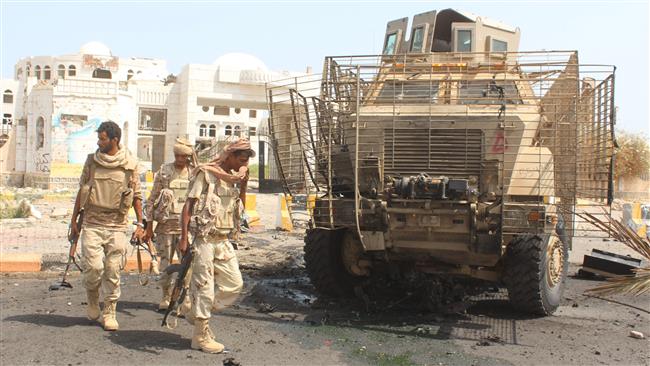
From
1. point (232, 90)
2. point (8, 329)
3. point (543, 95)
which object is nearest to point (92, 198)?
point (8, 329)

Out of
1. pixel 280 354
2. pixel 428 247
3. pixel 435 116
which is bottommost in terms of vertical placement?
pixel 280 354

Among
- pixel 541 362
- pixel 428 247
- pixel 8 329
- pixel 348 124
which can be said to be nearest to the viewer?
pixel 541 362

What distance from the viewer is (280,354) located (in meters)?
4.64

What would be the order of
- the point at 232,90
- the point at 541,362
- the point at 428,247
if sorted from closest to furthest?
1. the point at 541,362
2. the point at 428,247
3. the point at 232,90

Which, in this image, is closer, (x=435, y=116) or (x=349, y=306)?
(x=435, y=116)

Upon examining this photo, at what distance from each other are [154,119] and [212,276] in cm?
3193

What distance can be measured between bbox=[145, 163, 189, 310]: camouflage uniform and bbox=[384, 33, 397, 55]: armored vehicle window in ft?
13.7

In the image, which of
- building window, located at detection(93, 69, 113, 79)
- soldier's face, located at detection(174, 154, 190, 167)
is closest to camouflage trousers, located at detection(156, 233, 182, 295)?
soldier's face, located at detection(174, 154, 190, 167)

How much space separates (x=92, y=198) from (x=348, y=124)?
2.58 meters

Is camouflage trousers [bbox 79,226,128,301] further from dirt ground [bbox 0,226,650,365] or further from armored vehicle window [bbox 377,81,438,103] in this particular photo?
armored vehicle window [bbox 377,81,438,103]

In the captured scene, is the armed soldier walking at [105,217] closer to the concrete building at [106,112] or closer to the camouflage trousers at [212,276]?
the camouflage trousers at [212,276]

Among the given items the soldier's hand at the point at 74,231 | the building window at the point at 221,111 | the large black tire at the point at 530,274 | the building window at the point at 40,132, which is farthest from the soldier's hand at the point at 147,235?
the building window at the point at 221,111

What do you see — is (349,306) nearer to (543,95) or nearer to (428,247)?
(428,247)

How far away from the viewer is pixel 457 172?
5.82m
